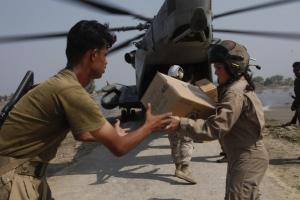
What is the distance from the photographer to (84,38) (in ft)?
8.13

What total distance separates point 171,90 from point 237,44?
2.22 feet

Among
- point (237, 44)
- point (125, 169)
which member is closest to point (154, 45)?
point (125, 169)

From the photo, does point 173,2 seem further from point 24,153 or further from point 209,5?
point 24,153

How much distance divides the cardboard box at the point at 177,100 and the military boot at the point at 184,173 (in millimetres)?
3199

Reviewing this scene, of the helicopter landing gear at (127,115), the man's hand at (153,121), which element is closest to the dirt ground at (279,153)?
the helicopter landing gear at (127,115)

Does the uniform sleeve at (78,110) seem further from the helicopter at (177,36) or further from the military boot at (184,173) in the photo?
the helicopter at (177,36)

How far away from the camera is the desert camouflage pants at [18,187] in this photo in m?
2.45

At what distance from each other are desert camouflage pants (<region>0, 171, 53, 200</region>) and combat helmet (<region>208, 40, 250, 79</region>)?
1666 millimetres

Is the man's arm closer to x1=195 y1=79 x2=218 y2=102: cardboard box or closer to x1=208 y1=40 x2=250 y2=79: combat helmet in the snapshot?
x1=208 y1=40 x2=250 y2=79: combat helmet

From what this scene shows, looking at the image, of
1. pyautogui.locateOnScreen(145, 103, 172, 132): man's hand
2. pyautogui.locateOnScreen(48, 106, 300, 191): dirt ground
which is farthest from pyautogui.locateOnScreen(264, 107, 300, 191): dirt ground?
pyautogui.locateOnScreen(145, 103, 172, 132): man's hand

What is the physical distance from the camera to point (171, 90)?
3316mm

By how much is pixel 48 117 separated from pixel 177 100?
3.76 feet

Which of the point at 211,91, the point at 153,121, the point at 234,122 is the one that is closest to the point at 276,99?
the point at 211,91

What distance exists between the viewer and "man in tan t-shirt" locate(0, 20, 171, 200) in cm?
237
